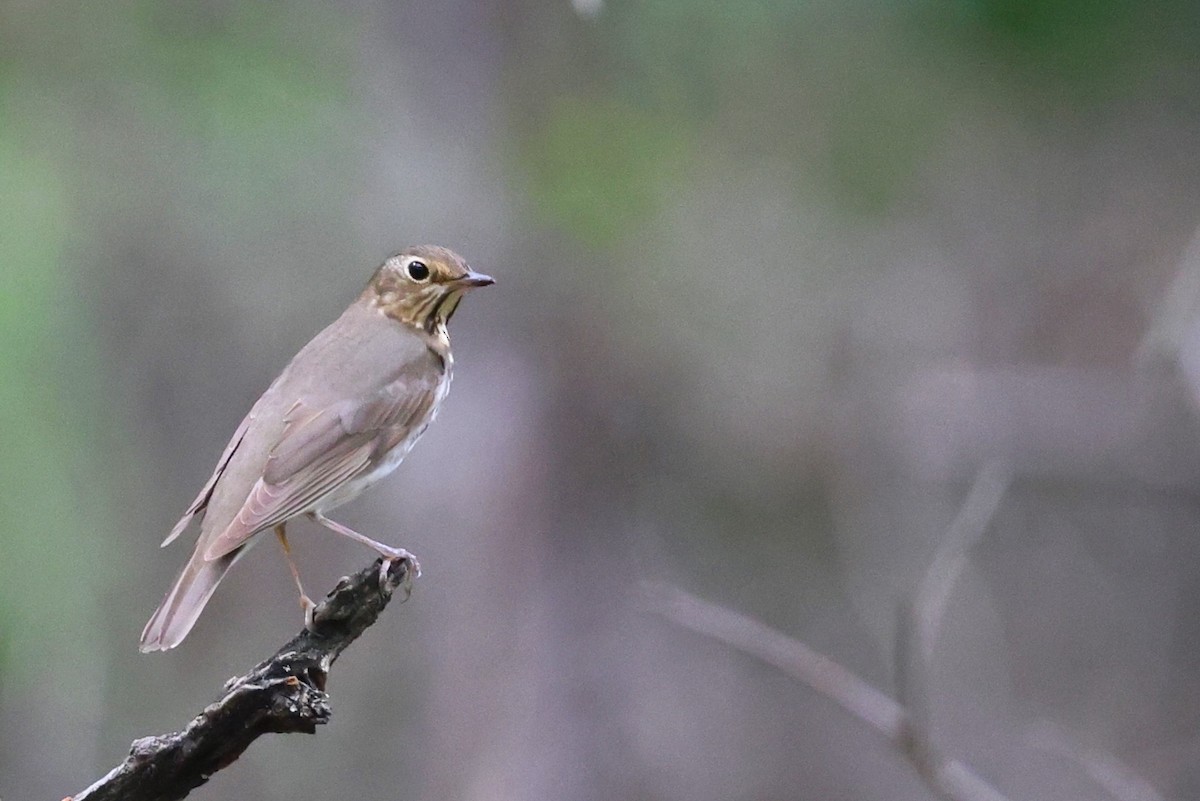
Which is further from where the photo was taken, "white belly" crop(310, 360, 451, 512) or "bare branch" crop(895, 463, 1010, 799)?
"bare branch" crop(895, 463, 1010, 799)

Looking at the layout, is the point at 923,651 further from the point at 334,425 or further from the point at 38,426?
the point at 38,426

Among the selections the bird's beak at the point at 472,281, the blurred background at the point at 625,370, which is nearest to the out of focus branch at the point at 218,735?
the bird's beak at the point at 472,281

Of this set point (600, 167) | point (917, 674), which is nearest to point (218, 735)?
point (917, 674)

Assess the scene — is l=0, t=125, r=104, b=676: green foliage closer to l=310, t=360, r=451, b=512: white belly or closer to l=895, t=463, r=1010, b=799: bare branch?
l=310, t=360, r=451, b=512: white belly

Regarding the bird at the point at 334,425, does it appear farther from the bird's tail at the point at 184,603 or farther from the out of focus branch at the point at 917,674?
the out of focus branch at the point at 917,674

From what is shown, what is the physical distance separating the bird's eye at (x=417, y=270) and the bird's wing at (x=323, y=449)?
0.31 m

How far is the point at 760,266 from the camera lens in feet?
29.3

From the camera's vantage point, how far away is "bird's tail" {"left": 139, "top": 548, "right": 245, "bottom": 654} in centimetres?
352

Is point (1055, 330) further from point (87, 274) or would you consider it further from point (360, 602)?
point (360, 602)

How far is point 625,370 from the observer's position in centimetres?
791

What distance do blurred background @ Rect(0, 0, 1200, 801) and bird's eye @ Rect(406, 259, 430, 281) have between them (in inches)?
91.6

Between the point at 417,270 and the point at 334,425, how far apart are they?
0.60m

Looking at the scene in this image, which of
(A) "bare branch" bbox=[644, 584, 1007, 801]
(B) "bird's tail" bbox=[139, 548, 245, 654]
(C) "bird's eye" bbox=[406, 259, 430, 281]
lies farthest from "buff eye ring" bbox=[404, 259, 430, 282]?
(A) "bare branch" bbox=[644, 584, 1007, 801]

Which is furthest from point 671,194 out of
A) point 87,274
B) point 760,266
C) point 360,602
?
point 360,602
